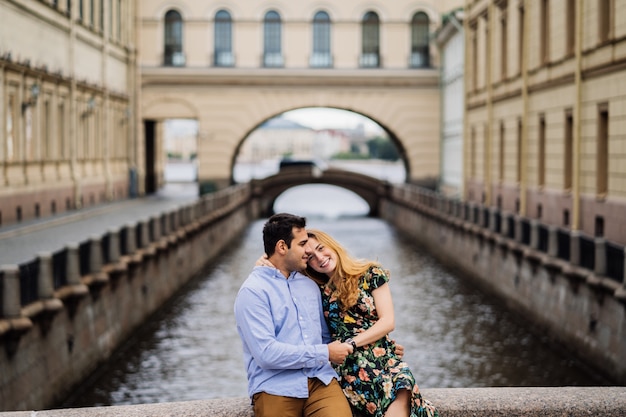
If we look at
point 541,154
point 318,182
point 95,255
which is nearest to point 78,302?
point 95,255

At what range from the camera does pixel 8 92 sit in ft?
87.7

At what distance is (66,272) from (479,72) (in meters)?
21.8

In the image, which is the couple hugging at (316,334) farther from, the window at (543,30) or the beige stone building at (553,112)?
the window at (543,30)

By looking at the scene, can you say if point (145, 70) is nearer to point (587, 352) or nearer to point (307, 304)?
point (587, 352)

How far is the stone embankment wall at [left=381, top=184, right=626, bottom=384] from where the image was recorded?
15.2m

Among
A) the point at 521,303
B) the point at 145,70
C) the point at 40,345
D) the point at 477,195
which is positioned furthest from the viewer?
the point at 145,70

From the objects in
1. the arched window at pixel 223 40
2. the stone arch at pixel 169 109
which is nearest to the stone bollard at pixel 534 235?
the stone arch at pixel 169 109

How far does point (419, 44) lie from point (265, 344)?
1702 inches

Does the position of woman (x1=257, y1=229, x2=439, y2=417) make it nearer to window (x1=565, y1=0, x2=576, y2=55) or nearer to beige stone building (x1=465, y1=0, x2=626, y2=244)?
beige stone building (x1=465, y1=0, x2=626, y2=244)

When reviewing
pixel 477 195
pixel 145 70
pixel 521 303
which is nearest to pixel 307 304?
pixel 521 303

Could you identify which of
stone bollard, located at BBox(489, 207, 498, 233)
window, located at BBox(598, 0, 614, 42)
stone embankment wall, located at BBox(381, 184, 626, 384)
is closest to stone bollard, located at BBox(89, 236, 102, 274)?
stone embankment wall, located at BBox(381, 184, 626, 384)

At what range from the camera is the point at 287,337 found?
17.3 feet

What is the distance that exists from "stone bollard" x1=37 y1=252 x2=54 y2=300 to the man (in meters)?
8.99

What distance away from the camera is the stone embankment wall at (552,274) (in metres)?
15.2
